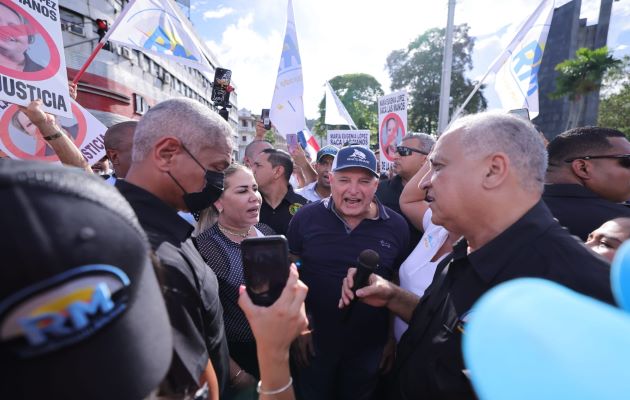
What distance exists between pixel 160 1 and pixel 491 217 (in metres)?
4.69

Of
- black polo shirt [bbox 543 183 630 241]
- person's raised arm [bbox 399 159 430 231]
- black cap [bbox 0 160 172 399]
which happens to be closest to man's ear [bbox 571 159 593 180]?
black polo shirt [bbox 543 183 630 241]

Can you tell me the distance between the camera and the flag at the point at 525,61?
211 inches

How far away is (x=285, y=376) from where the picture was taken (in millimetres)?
1095

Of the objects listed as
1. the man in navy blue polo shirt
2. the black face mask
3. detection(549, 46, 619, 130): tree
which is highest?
detection(549, 46, 619, 130): tree

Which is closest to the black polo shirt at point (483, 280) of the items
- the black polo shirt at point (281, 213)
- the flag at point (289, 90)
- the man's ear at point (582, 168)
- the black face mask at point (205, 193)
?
the black face mask at point (205, 193)

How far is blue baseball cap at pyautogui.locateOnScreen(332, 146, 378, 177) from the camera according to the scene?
9.30 feet

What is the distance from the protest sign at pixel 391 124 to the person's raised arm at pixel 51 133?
15.7ft

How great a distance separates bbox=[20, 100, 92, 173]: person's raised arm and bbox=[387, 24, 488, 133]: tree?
3492 centimetres

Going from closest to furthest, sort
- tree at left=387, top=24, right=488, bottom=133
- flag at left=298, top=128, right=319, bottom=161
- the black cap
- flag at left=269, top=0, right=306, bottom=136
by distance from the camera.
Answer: the black cap
flag at left=269, top=0, right=306, bottom=136
flag at left=298, top=128, right=319, bottom=161
tree at left=387, top=24, right=488, bottom=133

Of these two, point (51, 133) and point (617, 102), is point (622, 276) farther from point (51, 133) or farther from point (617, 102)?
point (617, 102)

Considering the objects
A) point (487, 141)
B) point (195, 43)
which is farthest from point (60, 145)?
point (487, 141)

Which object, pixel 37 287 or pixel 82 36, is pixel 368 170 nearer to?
pixel 37 287

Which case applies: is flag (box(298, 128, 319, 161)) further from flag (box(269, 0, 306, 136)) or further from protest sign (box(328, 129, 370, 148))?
flag (box(269, 0, 306, 136))

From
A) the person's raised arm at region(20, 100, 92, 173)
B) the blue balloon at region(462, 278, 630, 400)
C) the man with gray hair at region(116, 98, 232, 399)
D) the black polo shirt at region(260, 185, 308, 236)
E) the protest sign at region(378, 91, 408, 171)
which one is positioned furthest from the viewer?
the protest sign at region(378, 91, 408, 171)
